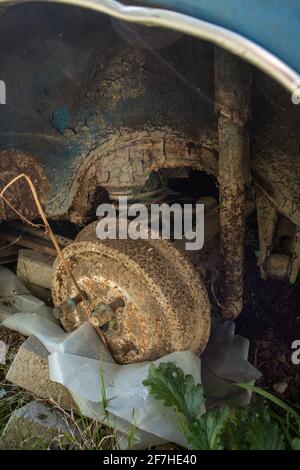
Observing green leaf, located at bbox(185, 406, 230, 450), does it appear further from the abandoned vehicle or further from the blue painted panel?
the blue painted panel

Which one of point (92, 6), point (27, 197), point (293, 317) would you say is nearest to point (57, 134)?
point (27, 197)

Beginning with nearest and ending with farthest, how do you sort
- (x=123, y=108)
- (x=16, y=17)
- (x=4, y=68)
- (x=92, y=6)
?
(x=92, y=6) < (x=16, y=17) < (x=123, y=108) < (x=4, y=68)

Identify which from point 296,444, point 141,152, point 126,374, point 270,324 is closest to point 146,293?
point 126,374

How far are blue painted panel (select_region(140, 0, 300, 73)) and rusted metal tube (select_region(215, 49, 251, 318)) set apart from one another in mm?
314

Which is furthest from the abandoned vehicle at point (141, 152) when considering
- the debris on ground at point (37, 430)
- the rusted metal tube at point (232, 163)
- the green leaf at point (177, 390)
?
the debris on ground at point (37, 430)

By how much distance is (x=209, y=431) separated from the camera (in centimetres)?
145

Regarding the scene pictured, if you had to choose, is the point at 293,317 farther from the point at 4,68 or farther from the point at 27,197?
the point at 4,68

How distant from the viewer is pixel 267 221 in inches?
75.7

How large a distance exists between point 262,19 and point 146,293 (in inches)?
35.5

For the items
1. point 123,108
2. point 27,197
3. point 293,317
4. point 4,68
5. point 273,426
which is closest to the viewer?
point 273,426

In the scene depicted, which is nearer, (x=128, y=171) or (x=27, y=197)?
(x=128, y=171)

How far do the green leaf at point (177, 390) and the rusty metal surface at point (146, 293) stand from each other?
0.56 ft

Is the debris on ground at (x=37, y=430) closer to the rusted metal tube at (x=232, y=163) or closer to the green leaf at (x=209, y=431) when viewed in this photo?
the green leaf at (x=209, y=431)

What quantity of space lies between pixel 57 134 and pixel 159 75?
471 mm
